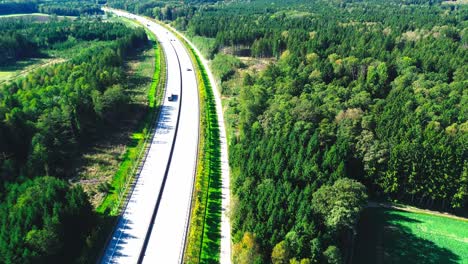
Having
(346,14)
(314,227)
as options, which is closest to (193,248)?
(314,227)

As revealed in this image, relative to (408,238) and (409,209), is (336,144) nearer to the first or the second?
(409,209)

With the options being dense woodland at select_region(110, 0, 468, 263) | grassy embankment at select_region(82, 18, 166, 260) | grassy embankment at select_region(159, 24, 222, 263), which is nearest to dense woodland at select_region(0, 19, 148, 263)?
grassy embankment at select_region(82, 18, 166, 260)

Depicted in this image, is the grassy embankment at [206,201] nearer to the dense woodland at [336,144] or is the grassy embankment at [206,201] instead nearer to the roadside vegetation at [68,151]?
the dense woodland at [336,144]

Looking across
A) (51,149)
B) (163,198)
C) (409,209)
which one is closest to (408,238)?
(409,209)

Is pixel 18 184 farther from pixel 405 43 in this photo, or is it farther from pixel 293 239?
pixel 405 43

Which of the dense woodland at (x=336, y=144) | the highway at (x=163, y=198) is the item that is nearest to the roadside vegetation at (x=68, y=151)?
the highway at (x=163, y=198)

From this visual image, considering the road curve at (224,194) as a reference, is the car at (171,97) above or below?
above
